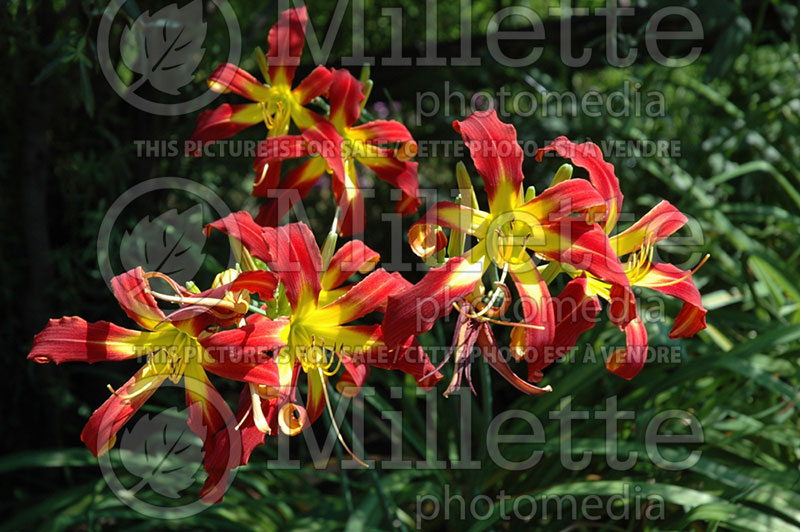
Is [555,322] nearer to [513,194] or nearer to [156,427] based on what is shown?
[513,194]

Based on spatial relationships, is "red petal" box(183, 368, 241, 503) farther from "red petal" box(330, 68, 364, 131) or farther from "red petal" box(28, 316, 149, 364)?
"red petal" box(330, 68, 364, 131)

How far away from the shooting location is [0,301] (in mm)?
2107

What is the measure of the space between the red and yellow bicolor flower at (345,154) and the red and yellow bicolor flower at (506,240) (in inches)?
10.7

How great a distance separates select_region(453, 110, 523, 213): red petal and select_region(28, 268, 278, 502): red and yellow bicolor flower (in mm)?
310

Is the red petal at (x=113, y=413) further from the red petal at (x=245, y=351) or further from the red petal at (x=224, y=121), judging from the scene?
the red petal at (x=224, y=121)

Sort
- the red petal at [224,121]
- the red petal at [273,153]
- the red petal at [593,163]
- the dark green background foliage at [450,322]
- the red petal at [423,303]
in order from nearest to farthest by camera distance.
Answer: the red petal at [423,303] → the red petal at [593,163] → the red petal at [273,153] → the red petal at [224,121] → the dark green background foliage at [450,322]

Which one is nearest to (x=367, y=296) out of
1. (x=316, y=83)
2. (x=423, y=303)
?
(x=423, y=303)

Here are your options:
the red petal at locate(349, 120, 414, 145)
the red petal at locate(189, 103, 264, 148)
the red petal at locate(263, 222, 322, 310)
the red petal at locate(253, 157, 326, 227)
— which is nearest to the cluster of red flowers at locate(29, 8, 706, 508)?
the red petal at locate(263, 222, 322, 310)

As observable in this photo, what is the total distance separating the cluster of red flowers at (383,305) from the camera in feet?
2.86

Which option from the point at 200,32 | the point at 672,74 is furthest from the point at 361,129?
the point at 672,74

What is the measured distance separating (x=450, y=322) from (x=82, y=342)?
1406mm

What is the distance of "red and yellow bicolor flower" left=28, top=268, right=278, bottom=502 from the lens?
2.84 ft

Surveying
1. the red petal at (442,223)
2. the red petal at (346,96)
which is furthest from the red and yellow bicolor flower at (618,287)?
the red petal at (346,96)

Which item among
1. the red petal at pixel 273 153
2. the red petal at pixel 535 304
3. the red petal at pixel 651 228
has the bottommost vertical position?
the red petal at pixel 535 304
